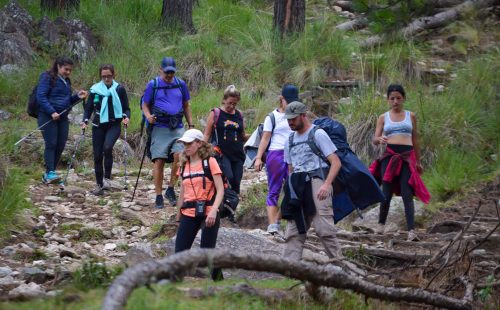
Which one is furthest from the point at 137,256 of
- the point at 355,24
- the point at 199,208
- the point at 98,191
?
the point at 355,24

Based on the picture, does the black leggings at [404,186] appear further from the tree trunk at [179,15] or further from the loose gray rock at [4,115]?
the tree trunk at [179,15]

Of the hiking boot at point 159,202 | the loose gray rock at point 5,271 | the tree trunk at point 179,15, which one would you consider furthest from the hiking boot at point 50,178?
the tree trunk at point 179,15

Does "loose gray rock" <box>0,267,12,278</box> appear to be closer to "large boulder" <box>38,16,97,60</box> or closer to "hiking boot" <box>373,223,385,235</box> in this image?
"hiking boot" <box>373,223,385,235</box>

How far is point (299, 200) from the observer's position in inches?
296

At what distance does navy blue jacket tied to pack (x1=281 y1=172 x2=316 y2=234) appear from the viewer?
7.52 metres

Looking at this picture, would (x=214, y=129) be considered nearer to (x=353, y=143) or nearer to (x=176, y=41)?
(x=353, y=143)

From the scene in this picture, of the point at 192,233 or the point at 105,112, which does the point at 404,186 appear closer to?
the point at 192,233

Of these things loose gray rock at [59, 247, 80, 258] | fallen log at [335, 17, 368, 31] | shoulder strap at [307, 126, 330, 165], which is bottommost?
loose gray rock at [59, 247, 80, 258]

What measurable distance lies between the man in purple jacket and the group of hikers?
12 millimetres

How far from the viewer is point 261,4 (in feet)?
68.7

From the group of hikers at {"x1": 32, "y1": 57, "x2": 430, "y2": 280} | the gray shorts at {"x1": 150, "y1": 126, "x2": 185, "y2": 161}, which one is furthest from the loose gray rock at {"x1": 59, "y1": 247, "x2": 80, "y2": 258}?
the gray shorts at {"x1": 150, "y1": 126, "x2": 185, "y2": 161}

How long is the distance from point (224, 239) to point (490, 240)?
111 inches

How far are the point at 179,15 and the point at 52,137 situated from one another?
6862mm

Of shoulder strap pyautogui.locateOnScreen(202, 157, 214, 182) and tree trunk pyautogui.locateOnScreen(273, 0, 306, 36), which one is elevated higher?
tree trunk pyautogui.locateOnScreen(273, 0, 306, 36)
